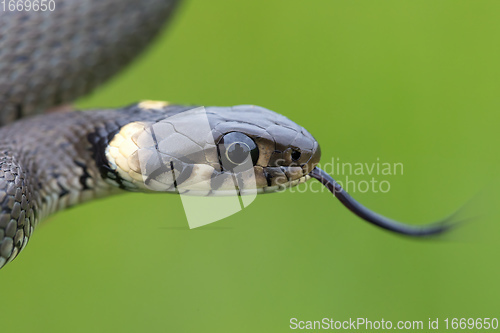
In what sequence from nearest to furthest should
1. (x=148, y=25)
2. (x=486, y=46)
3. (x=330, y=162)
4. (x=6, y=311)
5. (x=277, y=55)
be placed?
(x=148, y=25) → (x=6, y=311) → (x=330, y=162) → (x=486, y=46) → (x=277, y=55)

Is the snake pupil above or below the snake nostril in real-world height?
A: above

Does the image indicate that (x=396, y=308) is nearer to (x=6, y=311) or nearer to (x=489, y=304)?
(x=489, y=304)

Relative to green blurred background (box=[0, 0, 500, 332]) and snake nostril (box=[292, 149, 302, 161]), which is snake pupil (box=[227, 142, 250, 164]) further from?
green blurred background (box=[0, 0, 500, 332])

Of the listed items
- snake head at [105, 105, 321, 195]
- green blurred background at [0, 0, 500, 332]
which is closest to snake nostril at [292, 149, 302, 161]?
snake head at [105, 105, 321, 195]

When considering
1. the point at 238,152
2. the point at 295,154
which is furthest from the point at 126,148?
the point at 295,154

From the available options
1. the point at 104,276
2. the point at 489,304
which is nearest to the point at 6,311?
the point at 104,276

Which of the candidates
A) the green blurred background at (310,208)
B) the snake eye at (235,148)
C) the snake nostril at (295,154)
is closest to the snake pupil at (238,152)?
the snake eye at (235,148)

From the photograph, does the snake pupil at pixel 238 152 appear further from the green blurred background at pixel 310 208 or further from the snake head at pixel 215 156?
the green blurred background at pixel 310 208
